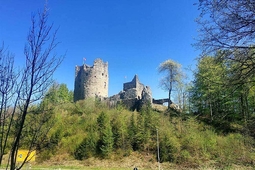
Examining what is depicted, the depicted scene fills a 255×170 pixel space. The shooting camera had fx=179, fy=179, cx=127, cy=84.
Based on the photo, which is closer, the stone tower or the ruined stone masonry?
the ruined stone masonry

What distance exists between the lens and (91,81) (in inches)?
951

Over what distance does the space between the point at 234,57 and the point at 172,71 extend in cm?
1767

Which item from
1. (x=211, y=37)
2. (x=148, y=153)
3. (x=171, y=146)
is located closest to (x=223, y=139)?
(x=171, y=146)

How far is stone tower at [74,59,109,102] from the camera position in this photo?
78.7ft

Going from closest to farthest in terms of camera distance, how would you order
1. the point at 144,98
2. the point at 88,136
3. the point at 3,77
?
the point at 3,77 → the point at 88,136 → the point at 144,98

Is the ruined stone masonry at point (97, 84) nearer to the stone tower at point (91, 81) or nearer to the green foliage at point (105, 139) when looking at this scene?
the stone tower at point (91, 81)

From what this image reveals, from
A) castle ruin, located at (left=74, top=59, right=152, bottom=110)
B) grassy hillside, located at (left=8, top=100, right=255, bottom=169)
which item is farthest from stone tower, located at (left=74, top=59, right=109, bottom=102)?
grassy hillside, located at (left=8, top=100, right=255, bottom=169)

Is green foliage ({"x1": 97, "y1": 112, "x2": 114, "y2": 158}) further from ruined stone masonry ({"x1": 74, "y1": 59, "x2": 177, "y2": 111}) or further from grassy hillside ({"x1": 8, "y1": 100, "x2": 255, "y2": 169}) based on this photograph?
ruined stone masonry ({"x1": 74, "y1": 59, "x2": 177, "y2": 111})

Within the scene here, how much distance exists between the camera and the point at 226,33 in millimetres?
2699

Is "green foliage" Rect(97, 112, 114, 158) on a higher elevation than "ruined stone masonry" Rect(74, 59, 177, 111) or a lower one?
lower

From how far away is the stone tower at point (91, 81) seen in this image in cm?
2398

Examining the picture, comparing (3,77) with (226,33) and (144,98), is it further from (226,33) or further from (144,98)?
(144,98)

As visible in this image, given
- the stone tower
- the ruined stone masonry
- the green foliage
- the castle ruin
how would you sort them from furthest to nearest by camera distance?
1. the stone tower
2. the castle ruin
3. the ruined stone masonry
4. the green foliage

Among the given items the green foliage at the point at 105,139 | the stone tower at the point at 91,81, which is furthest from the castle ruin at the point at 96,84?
the green foliage at the point at 105,139
